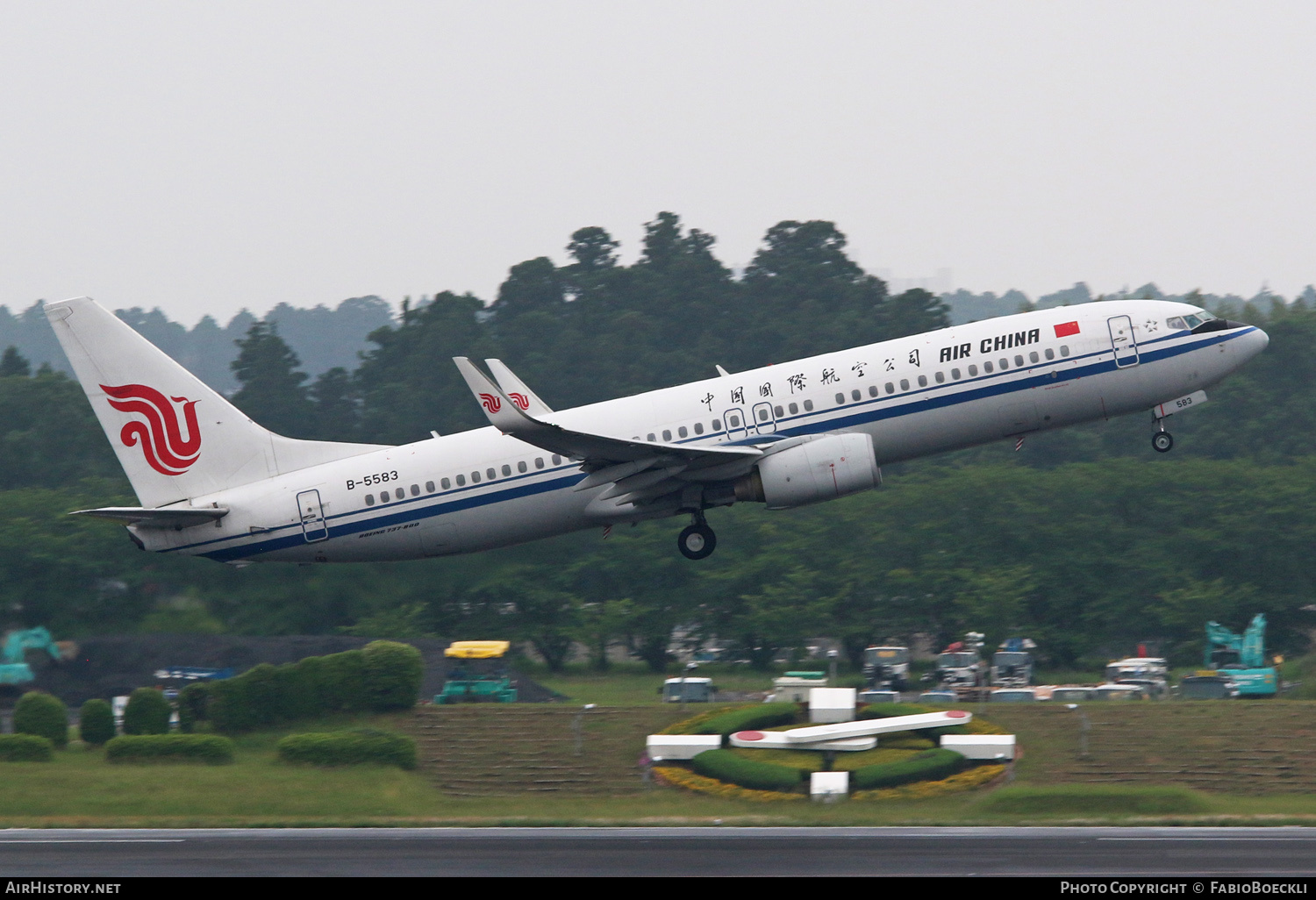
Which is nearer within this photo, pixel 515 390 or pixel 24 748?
pixel 515 390

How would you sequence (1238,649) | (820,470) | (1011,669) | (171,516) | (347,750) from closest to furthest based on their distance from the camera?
(820,470)
(171,516)
(347,750)
(1011,669)
(1238,649)

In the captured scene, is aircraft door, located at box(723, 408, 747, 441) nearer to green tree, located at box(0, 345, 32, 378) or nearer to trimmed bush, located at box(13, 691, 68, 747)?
trimmed bush, located at box(13, 691, 68, 747)

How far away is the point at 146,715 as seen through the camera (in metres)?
45.3

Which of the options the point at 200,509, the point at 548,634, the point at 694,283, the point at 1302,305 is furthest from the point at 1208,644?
the point at 694,283

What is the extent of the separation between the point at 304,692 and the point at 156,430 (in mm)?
10477

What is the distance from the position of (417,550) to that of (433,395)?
6107 cm

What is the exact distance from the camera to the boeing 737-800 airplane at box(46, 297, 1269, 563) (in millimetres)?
37625

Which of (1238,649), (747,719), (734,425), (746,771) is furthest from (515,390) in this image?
(1238,649)

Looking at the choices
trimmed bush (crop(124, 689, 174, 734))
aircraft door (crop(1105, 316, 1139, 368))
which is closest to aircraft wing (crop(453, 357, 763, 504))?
aircraft door (crop(1105, 316, 1139, 368))

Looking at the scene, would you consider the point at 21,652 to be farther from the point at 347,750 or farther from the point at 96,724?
the point at 347,750

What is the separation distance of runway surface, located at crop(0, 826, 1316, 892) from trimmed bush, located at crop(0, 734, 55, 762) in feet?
25.5

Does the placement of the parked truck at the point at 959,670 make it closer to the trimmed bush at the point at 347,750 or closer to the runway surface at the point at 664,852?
the runway surface at the point at 664,852

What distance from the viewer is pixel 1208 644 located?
62.5 meters

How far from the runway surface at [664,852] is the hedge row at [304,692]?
32.8 ft
